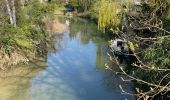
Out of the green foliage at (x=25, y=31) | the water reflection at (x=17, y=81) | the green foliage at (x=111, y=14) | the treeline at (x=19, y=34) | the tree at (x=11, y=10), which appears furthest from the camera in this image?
the green foliage at (x=111, y=14)

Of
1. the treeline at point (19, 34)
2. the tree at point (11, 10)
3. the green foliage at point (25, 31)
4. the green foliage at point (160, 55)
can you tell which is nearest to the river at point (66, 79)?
the treeline at point (19, 34)

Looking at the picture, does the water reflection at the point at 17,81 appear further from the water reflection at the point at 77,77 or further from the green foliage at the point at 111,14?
the green foliage at the point at 111,14

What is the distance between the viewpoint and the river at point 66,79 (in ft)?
35.9

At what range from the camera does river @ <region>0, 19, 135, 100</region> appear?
10938 millimetres

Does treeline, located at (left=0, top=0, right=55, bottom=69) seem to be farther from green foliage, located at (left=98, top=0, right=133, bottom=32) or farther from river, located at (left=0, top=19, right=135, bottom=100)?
green foliage, located at (left=98, top=0, right=133, bottom=32)

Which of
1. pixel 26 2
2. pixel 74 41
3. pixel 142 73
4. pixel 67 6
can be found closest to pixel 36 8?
pixel 26 2

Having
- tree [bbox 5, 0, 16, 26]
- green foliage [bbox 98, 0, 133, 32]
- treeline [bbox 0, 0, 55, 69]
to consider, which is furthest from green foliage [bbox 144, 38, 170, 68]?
green foliage [bbox 98, 0, 133, 32]

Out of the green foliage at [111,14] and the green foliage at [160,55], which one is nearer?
the green foliage at [160,55]

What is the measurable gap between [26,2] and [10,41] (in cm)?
667

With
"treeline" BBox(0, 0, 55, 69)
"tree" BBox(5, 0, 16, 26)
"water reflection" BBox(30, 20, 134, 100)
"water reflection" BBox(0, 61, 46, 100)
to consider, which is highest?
"tree" BBox(5, 0, 16, 26)

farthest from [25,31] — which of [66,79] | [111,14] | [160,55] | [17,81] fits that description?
[160,55]

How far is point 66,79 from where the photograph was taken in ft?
41.2

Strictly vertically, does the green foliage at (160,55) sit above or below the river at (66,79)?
above

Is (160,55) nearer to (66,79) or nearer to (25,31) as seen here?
(66,79)
